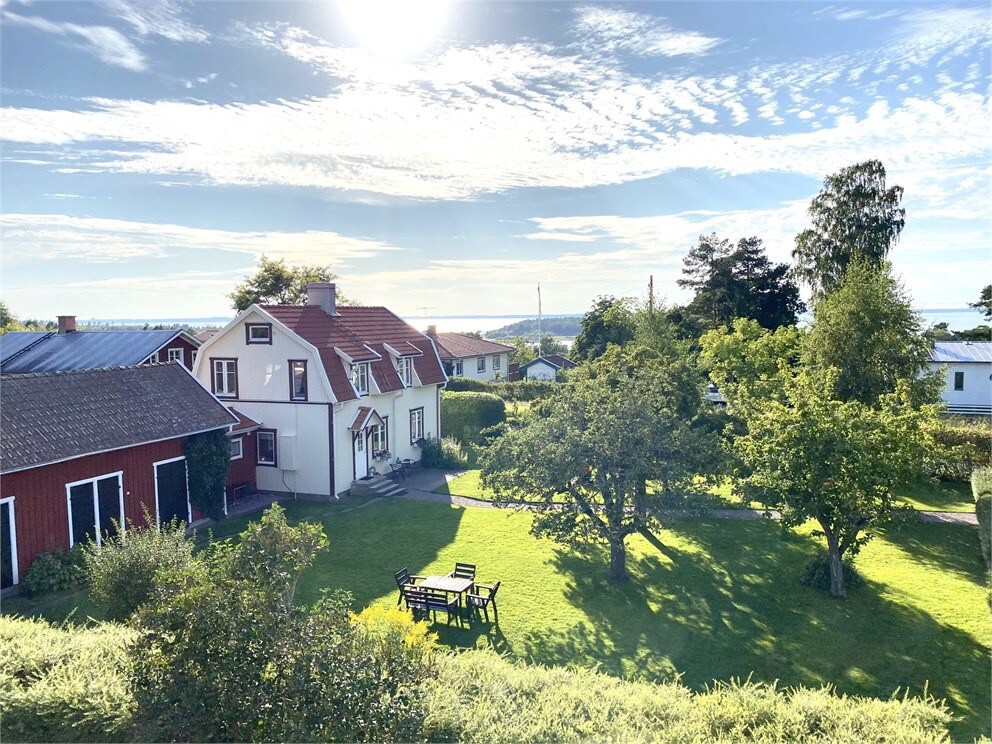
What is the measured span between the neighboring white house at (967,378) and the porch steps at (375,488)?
3184 centimetres

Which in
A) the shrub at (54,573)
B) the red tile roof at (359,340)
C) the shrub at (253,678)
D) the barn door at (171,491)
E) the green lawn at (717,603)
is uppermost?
the red tile roof at (359,340)

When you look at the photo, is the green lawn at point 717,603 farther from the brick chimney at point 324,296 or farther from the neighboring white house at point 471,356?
the neighboring white house at point 471,356

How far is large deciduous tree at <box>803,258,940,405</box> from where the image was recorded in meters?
21.7

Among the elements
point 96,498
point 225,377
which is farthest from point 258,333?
point 96,498

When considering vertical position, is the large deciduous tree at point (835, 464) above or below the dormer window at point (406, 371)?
below

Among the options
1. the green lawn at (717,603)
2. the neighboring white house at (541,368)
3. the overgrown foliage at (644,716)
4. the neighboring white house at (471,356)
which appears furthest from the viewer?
the neighboring white house at (541,368)

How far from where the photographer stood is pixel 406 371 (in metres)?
27.7

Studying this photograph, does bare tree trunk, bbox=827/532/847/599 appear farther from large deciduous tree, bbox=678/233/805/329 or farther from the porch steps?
large deciduous tree, bbox=678/233/805/329

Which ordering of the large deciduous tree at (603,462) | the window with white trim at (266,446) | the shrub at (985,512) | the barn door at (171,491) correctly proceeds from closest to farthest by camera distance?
the shrub at (985,512) → the large deciduous tree at (603,462) → the barn door at (171,491) → the window with white trim at (266,446)

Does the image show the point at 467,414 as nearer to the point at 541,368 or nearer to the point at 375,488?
the point at 375,488

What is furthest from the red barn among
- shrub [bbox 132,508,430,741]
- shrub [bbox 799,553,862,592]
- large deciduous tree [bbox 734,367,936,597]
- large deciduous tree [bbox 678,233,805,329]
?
large deciduous tree [bbox 678,233,805,329]

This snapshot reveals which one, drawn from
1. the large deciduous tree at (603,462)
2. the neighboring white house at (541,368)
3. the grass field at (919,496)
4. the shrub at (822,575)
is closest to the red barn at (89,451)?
the grass field at (919,496)

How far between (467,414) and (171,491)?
15.4 meters

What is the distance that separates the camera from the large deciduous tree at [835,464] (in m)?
13.4
